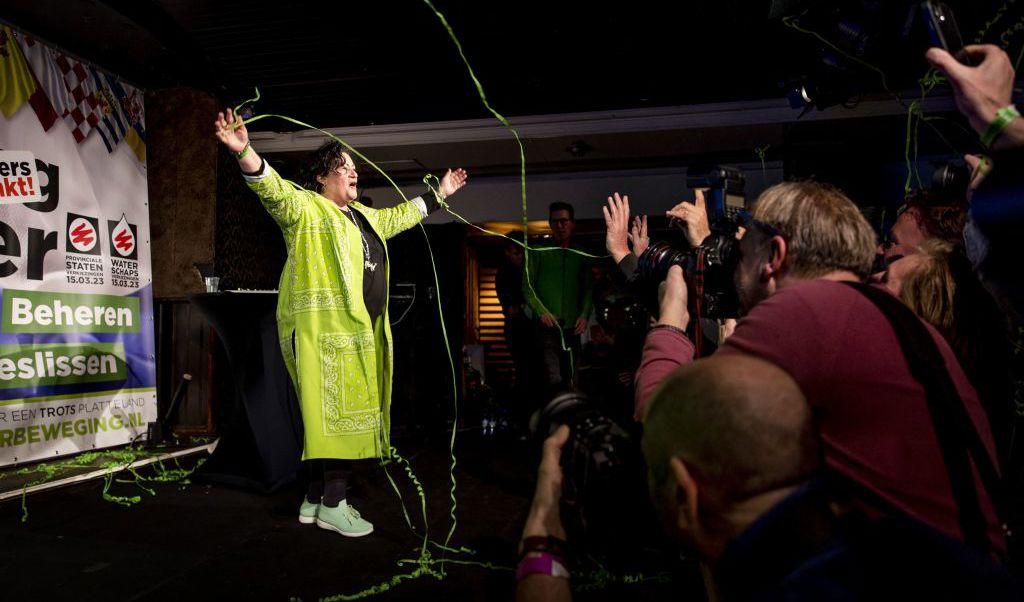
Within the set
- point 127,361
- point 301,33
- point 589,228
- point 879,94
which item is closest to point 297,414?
point 127,361

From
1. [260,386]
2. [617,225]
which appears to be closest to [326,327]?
[260,386]

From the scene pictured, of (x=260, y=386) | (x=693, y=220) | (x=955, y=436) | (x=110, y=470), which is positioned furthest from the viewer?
(x=110, y=470)

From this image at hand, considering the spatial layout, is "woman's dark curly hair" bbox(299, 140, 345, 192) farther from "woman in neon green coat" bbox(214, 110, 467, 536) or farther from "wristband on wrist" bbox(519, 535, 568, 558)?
"wristband on wrist" bbox(519, 535, 568, 558)

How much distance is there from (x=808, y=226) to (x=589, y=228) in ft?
17.2

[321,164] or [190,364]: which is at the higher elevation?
[321,164]

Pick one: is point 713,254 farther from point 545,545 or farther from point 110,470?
point 110,470

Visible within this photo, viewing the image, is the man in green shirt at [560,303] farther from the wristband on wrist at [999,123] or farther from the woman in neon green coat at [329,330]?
the wristband on wrist at [999,123]

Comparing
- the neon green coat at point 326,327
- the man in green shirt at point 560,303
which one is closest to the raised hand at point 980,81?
the neon green coat at point 326,327

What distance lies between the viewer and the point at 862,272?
102 centimetres

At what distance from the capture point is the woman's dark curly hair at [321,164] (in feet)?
8.03

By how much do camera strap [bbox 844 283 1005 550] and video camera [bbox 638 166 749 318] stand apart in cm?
43

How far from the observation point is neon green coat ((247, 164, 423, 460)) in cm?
223

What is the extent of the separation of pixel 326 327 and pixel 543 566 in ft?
5.51

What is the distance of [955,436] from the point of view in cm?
78
